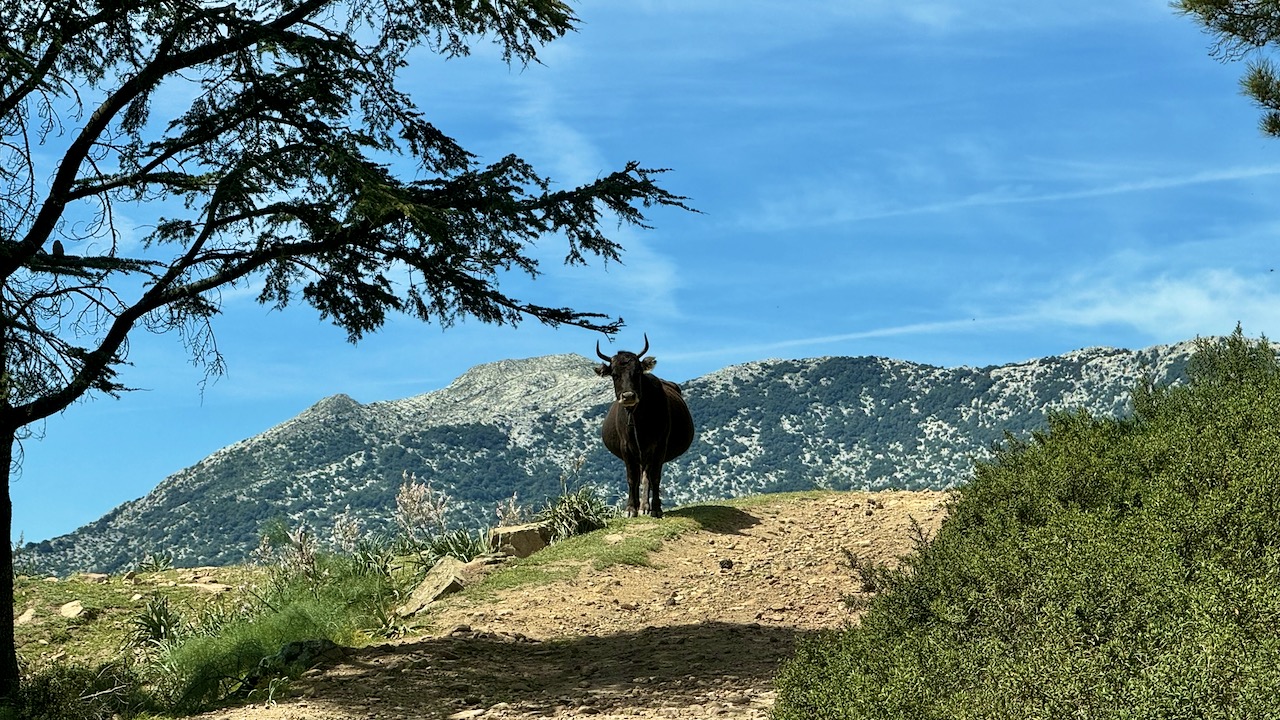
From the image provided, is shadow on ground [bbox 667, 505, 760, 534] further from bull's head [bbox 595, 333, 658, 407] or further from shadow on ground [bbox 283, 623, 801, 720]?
shadow on ground [bbox 283, 623, 801, 720]

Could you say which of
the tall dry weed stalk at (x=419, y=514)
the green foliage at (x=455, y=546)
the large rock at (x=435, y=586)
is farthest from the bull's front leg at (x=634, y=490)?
the large rock at (x=435, y=586)

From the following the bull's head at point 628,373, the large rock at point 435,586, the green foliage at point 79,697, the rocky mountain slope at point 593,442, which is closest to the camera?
the green foliage at point 79,697

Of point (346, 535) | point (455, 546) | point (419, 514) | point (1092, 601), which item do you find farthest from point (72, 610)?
point (1092, 601)

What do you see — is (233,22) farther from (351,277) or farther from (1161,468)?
(1161,468)

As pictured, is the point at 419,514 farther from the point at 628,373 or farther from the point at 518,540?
the point at 628,373

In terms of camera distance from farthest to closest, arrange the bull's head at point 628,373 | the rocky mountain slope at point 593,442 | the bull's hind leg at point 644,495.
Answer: the rocky mountain slope at point 593,442
the bull's hind leg at point 644,495
the bull's head at point 628,373

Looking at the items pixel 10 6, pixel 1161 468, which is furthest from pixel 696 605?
pixel 10 6

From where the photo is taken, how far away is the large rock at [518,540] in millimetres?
15000

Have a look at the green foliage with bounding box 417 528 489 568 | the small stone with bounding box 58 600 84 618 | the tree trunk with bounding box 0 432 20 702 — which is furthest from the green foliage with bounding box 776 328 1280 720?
the small stone with bounding box 58 600 84 618

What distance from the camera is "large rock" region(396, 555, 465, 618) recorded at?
1262 centimetres

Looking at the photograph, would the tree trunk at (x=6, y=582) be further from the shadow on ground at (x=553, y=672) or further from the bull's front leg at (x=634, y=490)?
the bull's front leg at (x=634, y=490)

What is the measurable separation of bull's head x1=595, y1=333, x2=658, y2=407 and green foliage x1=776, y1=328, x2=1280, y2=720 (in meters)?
5.17

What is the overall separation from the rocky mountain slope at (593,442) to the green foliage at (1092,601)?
50.7m

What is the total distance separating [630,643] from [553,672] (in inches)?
42.2
